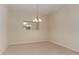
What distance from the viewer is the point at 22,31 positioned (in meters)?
6.38

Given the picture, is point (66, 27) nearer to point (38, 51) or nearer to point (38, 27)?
point (38, 51)

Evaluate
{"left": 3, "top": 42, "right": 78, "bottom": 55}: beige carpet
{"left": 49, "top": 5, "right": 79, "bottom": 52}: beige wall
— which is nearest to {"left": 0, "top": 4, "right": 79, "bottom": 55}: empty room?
{"left": 49, "top": 5, "right": 79, "bottom": 52}: beige wall

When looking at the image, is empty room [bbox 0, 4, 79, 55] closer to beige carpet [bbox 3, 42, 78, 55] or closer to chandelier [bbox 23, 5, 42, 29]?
chandelier [bbox 23, 5, 42, 29]

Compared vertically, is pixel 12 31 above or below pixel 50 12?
below

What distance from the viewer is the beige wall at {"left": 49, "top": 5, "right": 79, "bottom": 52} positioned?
4590mm

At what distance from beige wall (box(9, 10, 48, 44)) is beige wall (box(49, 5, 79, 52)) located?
496mm

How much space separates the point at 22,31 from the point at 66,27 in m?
2.60

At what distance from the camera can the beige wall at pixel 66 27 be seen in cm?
459

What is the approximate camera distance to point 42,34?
670cm

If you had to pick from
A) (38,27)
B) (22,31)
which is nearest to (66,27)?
(38,27)

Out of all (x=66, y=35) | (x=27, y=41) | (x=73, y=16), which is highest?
(x=73, y=16)
